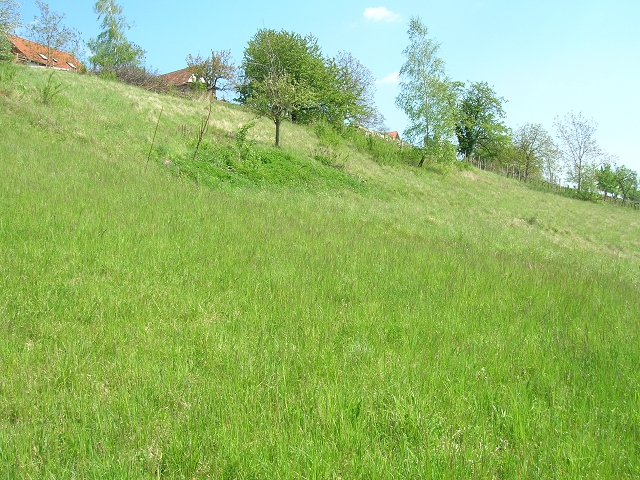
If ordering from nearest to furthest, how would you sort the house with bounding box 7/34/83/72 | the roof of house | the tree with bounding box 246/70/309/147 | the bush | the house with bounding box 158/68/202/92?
the bush < the tree with bounding box 246/70/309/147 < the house with bounding box 7/34/83/72 < the house with bounding box 158/68/202/92 < the roof of house

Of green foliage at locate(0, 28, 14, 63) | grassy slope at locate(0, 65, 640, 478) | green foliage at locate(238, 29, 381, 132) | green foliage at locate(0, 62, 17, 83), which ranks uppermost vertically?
green foliage at locate(238, 29, 381, 132)

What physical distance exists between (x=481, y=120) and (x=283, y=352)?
5585 cm

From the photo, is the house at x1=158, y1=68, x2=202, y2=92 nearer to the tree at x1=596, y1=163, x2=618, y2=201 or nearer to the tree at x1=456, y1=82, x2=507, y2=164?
the tree at x1=456, y1=82, x2=507, y2=164

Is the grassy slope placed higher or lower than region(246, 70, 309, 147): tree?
lower

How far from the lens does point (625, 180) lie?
2308 inches

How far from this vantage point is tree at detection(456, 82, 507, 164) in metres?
51.6

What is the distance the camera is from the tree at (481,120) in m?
51.6

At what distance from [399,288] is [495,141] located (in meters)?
53.2

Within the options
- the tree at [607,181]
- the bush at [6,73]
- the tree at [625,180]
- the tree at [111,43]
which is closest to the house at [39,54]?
the tree at [111,43]

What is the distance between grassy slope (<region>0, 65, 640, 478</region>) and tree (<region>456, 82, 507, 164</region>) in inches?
1917

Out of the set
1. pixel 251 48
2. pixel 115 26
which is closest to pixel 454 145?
pixel 251 48

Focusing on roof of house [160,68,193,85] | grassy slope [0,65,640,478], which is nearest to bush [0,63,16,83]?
grassy slope [0,65,640,478]

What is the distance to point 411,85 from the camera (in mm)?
31859

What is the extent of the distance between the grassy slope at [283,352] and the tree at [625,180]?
2507 inches
